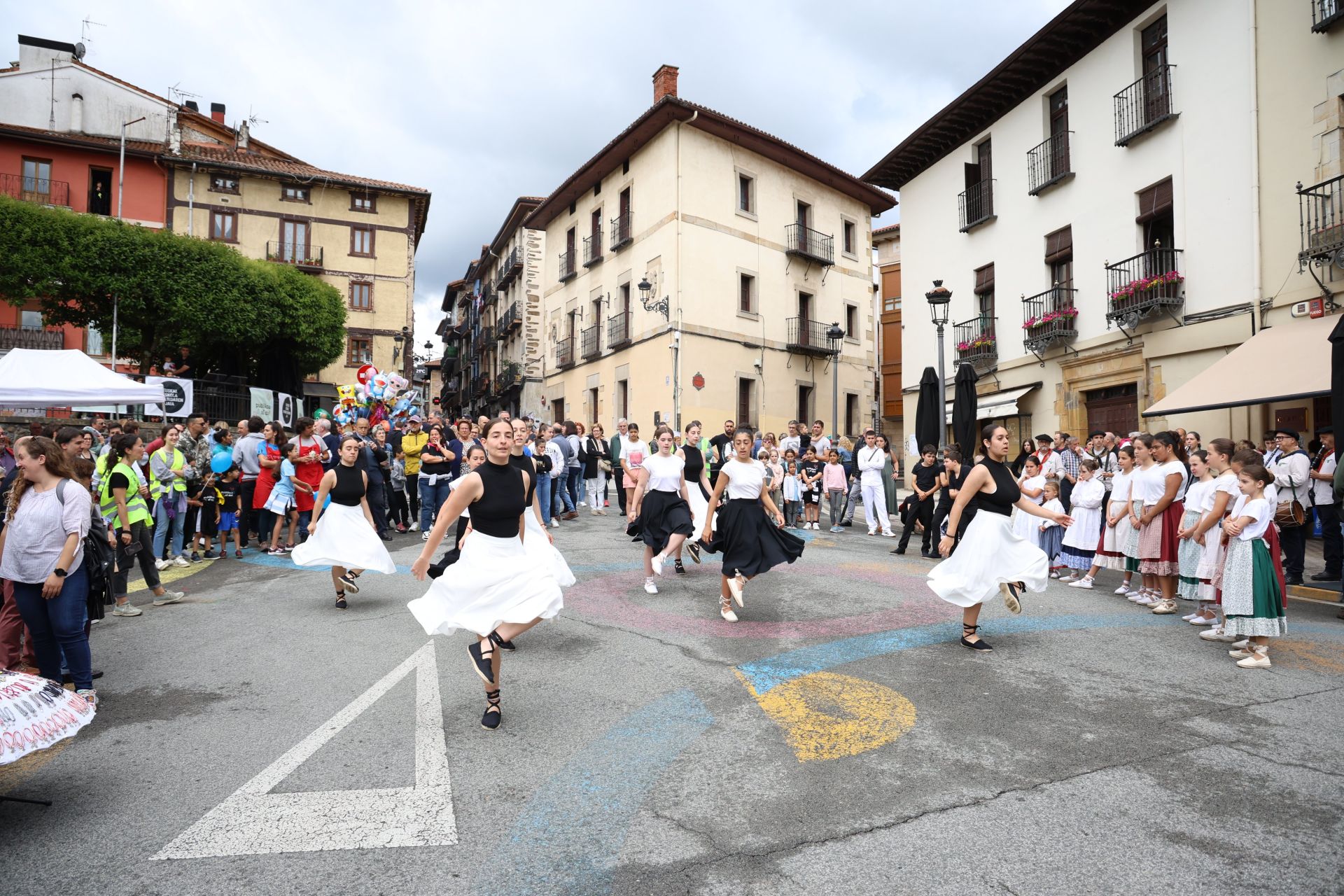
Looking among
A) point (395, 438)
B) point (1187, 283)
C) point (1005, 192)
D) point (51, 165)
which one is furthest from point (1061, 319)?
point (51, 165)

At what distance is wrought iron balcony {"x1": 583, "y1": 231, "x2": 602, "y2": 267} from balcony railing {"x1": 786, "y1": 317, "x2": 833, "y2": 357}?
337 inches

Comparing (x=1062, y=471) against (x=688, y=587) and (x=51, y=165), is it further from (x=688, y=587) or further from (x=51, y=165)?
(x=51, y=165)

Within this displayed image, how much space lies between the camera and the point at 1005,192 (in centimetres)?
2036

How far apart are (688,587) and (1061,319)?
44.0 feet

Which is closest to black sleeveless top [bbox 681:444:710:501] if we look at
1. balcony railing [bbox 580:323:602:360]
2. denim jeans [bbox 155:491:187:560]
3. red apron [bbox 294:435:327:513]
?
red apron [bbox 294:435:327:513]

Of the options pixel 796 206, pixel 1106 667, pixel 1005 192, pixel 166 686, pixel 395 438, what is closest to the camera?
pixel 166 686

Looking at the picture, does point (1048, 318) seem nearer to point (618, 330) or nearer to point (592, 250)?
point (618, 330)

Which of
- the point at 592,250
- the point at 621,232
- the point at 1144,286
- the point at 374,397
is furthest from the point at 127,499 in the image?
the point at 592,250

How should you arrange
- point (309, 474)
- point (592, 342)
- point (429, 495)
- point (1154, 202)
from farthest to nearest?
point (592, 342) → point (1154, 202) → point (429, 495) → point (309, 474)

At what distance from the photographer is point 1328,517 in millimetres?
9609

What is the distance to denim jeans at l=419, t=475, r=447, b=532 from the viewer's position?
13.2m

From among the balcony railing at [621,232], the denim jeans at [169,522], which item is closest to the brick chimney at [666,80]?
the balcony railing at [621,232]

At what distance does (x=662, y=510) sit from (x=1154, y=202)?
13.6m

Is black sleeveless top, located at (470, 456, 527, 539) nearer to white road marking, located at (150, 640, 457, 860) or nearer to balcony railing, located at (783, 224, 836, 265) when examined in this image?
white road marking, located at (150, 640, 457, 860)
